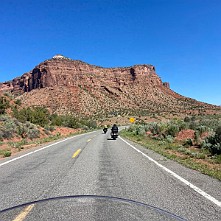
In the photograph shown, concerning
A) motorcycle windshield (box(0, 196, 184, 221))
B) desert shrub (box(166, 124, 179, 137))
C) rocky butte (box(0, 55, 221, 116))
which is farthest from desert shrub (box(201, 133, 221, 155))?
rocky butte (box(0, 55, 221, 116))

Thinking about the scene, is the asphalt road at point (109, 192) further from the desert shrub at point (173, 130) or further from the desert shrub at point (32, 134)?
the desert shrub at point (32, 134)

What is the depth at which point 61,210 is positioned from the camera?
3.93 metres

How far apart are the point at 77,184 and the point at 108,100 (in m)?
102

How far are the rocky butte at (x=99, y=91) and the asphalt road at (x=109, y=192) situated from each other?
3265 inches

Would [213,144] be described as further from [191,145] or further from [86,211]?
[86,211]

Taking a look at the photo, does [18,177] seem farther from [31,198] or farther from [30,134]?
[30,134]

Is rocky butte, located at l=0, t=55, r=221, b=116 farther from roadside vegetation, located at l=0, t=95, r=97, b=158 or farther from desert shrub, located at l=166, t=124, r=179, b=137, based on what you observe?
desert shrub, located at l=166, t=124, r=179, b=137

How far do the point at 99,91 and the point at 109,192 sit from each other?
108 metres

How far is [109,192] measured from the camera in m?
5.78

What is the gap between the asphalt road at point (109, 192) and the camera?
3801mm

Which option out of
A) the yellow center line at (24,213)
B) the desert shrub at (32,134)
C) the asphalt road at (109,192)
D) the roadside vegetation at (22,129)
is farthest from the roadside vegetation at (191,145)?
the desert shrub at (32,134)

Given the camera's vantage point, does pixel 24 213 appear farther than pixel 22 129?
No

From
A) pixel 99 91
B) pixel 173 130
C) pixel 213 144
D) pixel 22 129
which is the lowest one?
pixel 213 144

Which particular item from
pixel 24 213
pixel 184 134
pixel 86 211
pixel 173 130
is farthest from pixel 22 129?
pixel 86 211
